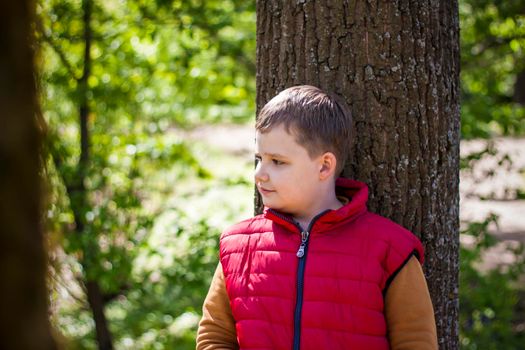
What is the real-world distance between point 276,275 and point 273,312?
0.12 m

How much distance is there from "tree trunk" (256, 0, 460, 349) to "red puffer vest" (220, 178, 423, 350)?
0.24m

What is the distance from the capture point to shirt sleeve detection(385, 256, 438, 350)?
218 centimetres

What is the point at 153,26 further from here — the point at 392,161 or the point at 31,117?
the point at 31,117

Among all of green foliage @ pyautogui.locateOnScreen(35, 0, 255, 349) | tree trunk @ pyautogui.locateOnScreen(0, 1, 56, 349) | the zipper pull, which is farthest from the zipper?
green foliage @ pyautogui.locateOnScreen(35, 0, 255, 349)

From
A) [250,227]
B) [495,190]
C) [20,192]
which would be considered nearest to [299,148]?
[250,227]

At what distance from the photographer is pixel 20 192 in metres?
0.84

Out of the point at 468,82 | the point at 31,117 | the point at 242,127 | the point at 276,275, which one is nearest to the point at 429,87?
the point at 276,275

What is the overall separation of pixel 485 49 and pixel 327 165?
3558mm

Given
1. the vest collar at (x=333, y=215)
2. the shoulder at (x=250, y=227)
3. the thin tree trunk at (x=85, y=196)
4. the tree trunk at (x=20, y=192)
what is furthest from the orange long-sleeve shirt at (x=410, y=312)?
the thin tree trunk at (x=85, y=196)

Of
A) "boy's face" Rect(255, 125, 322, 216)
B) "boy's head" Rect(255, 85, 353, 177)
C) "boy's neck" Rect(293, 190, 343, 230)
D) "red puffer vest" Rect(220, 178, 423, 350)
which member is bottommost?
"red puffer vest" Rect(220, 178, 423, 350)

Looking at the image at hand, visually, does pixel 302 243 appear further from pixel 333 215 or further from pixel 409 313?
pixel 409 313

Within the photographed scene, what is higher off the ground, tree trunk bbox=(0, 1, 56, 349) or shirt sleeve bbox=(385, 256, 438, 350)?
tree trunk bbox=(0, 1, 56, 349)

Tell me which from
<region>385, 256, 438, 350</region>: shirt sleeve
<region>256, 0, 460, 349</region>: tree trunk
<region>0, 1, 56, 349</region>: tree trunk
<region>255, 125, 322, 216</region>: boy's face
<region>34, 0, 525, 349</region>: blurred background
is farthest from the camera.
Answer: <region>34, 0, 525, 349</region>: blurred background

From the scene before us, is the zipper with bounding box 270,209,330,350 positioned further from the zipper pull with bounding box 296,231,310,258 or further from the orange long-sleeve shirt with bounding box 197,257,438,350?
the orange long-sleeve shirt with bounding box 197,257,438,350
